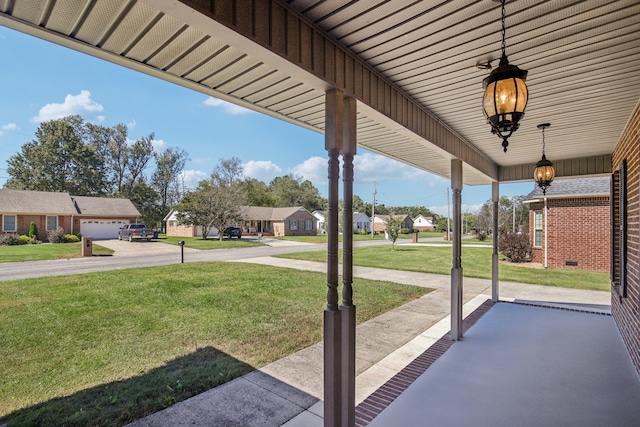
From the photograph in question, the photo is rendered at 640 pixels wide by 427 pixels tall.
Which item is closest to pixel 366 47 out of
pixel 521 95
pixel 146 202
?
pixel 521 95

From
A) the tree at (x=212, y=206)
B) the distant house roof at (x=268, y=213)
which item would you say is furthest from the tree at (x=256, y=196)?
the tree at (x=212, y=206)

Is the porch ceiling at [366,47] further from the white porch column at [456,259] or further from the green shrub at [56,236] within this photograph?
the green shrub at [56,236]

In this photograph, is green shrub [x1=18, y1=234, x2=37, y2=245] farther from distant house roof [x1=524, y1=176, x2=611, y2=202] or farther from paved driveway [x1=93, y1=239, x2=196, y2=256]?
distant house roof [x1=524, y1=176, x2=611, y2=202]

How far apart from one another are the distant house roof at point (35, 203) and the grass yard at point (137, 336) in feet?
60.4

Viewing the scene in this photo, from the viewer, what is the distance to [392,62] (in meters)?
2.67

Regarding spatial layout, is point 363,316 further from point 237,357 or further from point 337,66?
A: point 337,66

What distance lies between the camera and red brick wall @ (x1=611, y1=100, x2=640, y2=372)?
3527 mm

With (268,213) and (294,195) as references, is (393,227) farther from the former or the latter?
(294,195)

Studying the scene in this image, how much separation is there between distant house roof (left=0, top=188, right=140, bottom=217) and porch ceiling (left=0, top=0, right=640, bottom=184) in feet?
89.2

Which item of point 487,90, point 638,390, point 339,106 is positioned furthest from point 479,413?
point 339,106

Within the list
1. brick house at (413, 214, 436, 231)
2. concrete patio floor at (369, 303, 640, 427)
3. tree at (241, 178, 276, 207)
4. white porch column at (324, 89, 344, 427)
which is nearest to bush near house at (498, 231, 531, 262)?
concrete patio floor at (369, 303, 640, 427)

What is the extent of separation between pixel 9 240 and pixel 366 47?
2581 centimetres

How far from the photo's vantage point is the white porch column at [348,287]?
2.48 meters

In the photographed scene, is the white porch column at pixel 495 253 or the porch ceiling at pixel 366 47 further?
the white porch column at pixel 495 253
